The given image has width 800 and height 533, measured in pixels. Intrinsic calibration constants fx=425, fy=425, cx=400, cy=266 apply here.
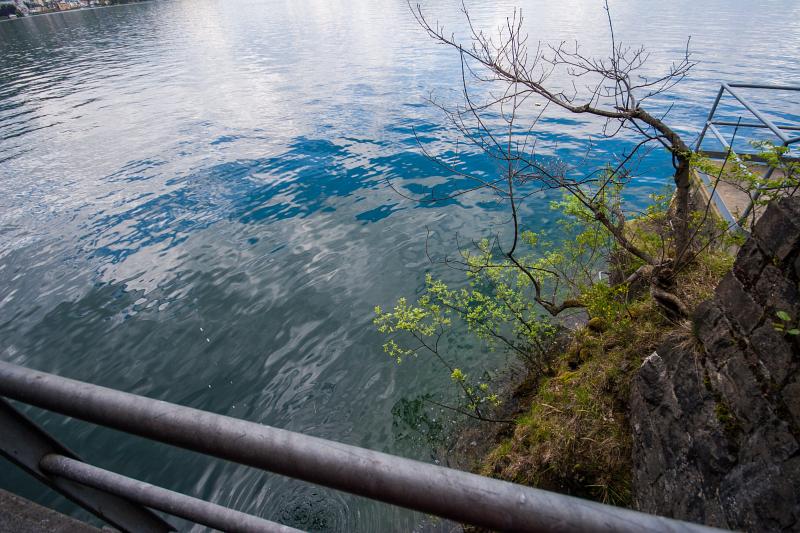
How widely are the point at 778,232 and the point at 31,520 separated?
513cm

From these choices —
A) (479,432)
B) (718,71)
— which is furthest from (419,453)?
(718,71)

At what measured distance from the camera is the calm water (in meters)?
7.99

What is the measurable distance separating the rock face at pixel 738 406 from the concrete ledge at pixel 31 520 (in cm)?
419

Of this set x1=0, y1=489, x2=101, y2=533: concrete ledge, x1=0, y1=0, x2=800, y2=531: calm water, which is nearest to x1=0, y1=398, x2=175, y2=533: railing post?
x1=0, y1=489, x2=101, y2=533: concrete ledge

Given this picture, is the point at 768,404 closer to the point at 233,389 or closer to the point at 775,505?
the point at 775,505

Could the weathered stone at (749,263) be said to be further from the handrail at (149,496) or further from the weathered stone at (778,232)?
the handrail at (149,496)

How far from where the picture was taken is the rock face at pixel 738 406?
9.81ft

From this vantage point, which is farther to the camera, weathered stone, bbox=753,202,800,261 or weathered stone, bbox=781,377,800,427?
weathered stone, bbox=753,202,800,261

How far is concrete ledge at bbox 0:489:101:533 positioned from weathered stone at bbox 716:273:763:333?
4625 millimetres

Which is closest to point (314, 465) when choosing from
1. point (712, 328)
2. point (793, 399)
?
point (793, 399)

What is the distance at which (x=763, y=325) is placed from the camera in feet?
11.0

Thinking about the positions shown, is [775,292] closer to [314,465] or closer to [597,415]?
[597,415]

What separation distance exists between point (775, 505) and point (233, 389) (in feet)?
27.3

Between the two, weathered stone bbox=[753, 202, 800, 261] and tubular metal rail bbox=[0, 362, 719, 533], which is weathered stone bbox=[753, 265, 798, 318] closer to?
weathered stone bbox=[753, 202, 800, 261]
